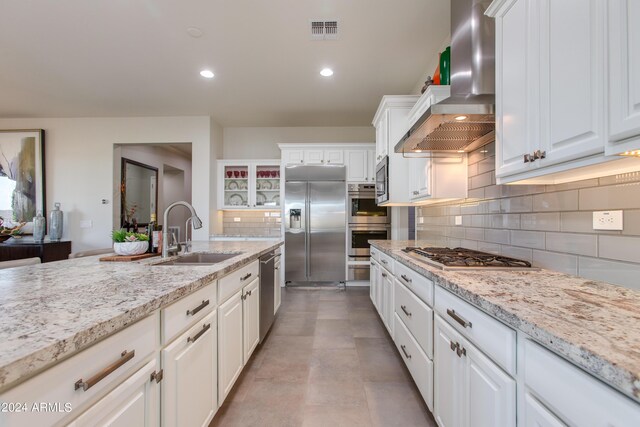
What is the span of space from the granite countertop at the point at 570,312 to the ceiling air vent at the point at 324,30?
2379 mm

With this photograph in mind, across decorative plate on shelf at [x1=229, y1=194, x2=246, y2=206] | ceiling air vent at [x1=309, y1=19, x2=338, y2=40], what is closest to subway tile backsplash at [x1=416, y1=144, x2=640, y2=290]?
ceiling air vent at [x1=309, y1=19, x2=338, y2=40]

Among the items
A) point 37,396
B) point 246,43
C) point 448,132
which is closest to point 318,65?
point 246,43

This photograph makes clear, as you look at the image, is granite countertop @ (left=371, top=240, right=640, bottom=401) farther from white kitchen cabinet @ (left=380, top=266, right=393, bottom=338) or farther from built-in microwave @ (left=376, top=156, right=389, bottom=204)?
built-in microwave @ (left=376, top=156, right=389, bottom=204)

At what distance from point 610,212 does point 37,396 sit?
6.24 ft

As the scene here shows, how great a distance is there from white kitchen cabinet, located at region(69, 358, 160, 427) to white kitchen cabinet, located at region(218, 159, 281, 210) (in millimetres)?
4138

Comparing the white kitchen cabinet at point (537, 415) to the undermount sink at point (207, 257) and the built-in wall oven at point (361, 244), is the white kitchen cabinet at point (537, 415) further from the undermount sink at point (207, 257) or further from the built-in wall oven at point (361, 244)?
the built-in wall oven at point (361, 244)

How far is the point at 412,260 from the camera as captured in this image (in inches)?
70.7

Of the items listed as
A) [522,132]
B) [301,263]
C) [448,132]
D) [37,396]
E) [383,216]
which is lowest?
[301,263]

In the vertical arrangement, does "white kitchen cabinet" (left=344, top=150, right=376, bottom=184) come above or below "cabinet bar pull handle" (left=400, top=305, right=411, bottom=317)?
above

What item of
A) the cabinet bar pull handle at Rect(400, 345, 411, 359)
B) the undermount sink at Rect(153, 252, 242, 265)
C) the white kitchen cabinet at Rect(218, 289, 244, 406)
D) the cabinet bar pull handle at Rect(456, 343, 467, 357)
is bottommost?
the cabinet bar pull handle at Rect(400, 345, 411, 359)

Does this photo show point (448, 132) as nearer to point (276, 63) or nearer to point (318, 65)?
point (318, 65)

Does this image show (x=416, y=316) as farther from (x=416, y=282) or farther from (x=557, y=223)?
(x=557, y=223)

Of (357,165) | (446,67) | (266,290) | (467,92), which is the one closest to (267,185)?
(357,165)

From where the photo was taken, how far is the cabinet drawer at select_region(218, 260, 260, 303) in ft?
5.16
